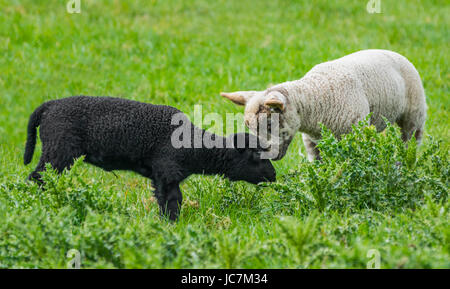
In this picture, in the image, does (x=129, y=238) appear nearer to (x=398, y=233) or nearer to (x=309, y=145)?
(x=398, y=233)

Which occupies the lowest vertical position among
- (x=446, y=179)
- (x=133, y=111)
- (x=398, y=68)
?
(x=446, y=179)

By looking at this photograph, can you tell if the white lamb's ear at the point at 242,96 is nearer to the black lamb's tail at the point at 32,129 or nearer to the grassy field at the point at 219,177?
the grassy field at the point at 219,177

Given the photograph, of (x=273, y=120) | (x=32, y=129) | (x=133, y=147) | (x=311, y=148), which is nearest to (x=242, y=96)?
(x=273, y=120)

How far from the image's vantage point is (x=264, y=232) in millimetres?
4234

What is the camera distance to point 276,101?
4.71 meters

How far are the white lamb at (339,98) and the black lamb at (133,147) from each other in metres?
0.40

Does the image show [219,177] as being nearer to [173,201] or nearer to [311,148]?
[173,201]

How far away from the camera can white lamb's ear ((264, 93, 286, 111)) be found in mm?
4715

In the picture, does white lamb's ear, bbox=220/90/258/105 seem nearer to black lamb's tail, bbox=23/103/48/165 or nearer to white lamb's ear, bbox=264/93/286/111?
white lamb's ear, bbox=264/93/286/111

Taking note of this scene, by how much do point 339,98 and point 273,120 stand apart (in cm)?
74

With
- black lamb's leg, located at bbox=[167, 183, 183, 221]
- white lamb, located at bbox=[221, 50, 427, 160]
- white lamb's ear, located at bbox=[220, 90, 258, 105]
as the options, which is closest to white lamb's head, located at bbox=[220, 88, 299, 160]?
white lamb, located at bbox=[221, 50, 427, 160]

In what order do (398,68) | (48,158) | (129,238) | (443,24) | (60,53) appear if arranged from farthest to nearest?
(443,24), (60,53), (398,68), (48,158), (129,238)
